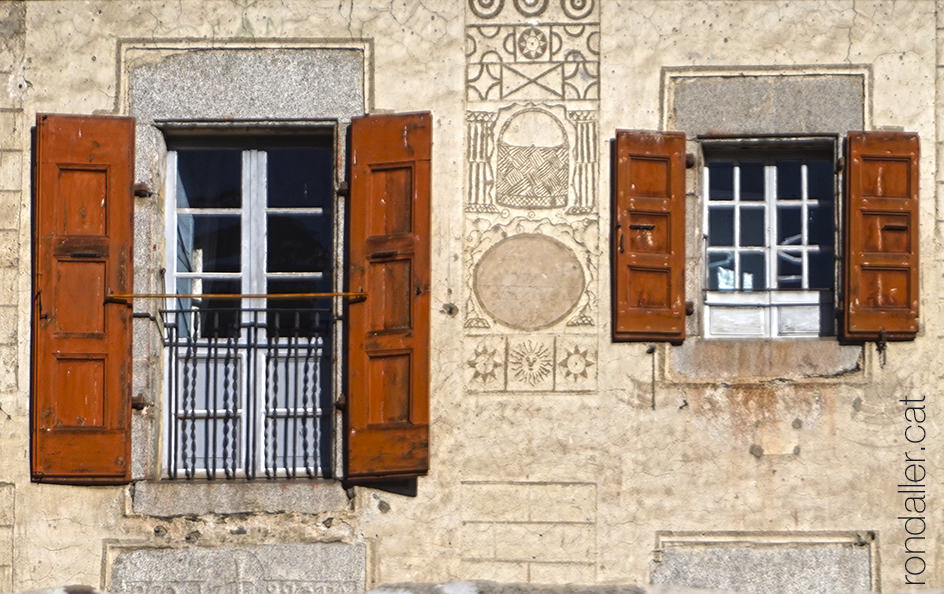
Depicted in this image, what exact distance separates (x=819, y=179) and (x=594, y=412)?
1.82 m

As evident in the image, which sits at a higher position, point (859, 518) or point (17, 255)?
point (17, 255)

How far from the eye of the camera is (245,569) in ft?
39.5

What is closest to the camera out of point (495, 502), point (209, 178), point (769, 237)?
point (495, 502)

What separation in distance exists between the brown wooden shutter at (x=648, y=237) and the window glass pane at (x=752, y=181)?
1.62ft

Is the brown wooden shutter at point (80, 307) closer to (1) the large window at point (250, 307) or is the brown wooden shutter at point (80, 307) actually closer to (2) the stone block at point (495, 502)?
(1) the large window at point (250, 307)

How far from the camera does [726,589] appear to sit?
11.9 metres

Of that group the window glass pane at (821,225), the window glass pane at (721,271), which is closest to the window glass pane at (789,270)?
the window glass pane at (821,225)

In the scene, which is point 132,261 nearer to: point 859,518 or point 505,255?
point 505,255

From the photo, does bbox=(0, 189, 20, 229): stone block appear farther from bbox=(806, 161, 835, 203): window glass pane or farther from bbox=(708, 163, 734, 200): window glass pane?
→ bbox=(806, 161, 835, 203): window glass pane

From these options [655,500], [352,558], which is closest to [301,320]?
[352,558]

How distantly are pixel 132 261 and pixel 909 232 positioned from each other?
4183 mm

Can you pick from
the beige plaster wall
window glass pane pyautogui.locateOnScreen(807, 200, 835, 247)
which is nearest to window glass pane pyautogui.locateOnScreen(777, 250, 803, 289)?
window glass pane pyautogui.locateOnScreen(807, 200, 835, 247)

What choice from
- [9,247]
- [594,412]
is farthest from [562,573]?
[9,247]

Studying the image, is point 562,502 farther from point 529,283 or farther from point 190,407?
point 190,407
